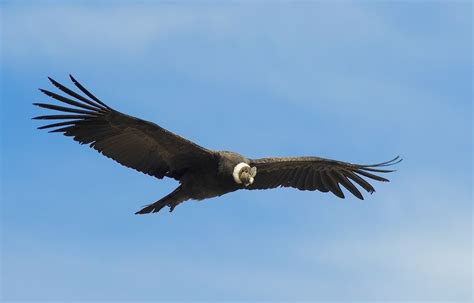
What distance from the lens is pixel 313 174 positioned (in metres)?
18.0

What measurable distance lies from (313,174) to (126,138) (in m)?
3.83

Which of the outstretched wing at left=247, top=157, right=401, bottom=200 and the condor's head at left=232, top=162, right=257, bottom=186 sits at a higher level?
the outstretched wing at left=247, top=157, right=401, bottom=200

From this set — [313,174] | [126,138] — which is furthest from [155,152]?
[313,174]

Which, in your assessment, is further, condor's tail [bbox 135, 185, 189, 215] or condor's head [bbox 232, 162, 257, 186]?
condor's tail [bbox 135, 185, 189, 215]

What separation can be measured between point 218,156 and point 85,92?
7.86 feet

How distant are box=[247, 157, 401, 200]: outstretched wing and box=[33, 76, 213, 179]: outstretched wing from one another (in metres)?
1.50

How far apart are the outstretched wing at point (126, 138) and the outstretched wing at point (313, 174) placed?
59.2 inches

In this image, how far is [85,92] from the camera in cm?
1519

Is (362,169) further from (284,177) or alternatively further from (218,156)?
(218,156)

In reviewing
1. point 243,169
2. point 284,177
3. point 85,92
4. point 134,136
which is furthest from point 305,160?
point 85,92

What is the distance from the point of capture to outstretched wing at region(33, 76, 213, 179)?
50.5 feet

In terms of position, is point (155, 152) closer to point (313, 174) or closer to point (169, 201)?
point (169, 201)

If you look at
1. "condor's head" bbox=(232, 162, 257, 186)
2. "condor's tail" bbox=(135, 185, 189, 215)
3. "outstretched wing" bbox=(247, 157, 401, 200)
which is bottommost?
"condor's tail" bbox=(135, 185, 189, 215)

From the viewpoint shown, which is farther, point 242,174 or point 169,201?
point 169,201
